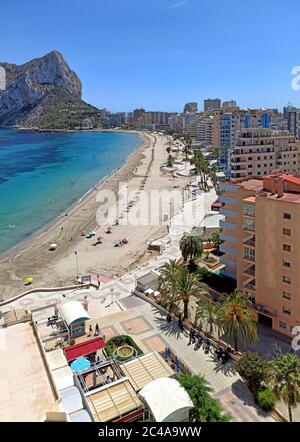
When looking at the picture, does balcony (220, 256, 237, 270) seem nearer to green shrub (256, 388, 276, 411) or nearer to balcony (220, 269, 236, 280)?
balcony (220, 269, 236, 280)

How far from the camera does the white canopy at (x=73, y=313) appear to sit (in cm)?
2873

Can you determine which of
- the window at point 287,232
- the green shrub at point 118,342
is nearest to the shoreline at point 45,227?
the green shrub at point 118,342

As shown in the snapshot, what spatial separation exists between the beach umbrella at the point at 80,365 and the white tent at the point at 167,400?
5.98m

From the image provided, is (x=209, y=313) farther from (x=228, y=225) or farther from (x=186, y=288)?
(x=228, y=225)

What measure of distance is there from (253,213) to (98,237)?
30284 millimetres

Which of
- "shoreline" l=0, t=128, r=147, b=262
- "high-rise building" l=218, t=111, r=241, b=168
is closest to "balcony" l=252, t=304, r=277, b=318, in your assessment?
"shoreline" l=0, t=128, r=147, b=262

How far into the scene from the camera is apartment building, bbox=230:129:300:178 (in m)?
66.6

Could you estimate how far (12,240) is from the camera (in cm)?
5706

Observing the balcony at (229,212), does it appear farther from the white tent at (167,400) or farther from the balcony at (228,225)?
the white tent at (167,400)

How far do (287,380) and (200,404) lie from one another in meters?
4.58

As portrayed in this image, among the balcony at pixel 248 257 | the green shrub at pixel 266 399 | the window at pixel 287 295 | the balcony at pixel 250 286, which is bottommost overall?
the green shrub at pixel 266 399

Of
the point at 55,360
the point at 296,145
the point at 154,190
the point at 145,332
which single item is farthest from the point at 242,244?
the point at 154,190

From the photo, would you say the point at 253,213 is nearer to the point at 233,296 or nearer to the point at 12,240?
the point at 233,296
